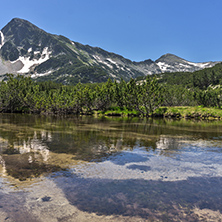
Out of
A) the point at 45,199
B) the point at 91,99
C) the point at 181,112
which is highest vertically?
the point at 91,99

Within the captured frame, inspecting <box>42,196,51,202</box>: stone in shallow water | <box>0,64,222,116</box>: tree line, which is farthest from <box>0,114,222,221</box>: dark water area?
<box>0,64,222,116</box>: tree line

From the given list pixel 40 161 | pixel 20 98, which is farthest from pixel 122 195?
pixel 20 98

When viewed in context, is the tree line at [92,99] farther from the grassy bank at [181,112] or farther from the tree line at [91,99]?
the grassy bank at [181,112]

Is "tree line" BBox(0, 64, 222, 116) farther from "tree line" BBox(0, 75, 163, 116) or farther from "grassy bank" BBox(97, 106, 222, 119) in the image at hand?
"grassy bank" BBox(97, 106, 222, 119)

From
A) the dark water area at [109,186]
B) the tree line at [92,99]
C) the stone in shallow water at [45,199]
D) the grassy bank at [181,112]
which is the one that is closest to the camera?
the dark water area at [109,186]

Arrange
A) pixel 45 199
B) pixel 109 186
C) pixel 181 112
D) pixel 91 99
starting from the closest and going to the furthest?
pixel 45 199
pixel 109 186
pixel 181 112
pixel 91 99

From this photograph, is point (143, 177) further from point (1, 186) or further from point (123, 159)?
→ point (1, 186)

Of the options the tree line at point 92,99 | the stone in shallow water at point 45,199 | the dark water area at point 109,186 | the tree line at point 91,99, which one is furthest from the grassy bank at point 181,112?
the stone in shallow water at point 45,199

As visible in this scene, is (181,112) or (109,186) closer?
(109,186)

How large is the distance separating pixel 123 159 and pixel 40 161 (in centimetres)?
514

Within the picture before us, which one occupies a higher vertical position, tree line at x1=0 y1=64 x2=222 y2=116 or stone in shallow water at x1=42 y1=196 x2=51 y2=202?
tree line at x1=0 y1=64 x2=222 y2=116

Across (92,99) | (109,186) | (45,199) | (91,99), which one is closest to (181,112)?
(92,99)

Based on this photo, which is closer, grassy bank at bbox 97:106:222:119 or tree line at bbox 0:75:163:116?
grassy bank at bbox 97:106:222:119

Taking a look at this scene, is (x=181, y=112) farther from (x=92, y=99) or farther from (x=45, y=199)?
(x=45, y=199)
